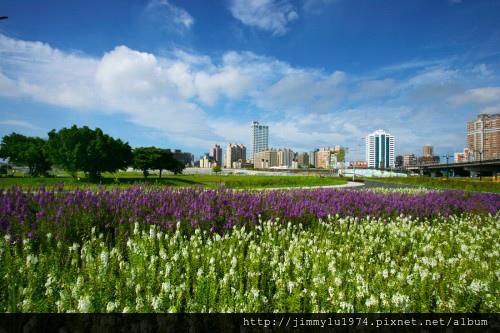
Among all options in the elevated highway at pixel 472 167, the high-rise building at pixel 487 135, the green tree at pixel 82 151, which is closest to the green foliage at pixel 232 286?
the green tree at pixel 82 151

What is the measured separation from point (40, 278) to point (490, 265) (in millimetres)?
7874

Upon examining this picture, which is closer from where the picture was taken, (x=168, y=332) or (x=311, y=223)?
(x=168, y=332)

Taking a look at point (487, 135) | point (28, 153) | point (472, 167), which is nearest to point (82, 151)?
point (28, 153)

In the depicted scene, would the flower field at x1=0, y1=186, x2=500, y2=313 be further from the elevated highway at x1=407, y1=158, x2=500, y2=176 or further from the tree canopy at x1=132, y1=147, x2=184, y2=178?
the elevated highway at x1=407, y1=158, x2=500, y2=176

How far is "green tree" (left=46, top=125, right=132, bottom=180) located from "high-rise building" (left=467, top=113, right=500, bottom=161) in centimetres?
14315

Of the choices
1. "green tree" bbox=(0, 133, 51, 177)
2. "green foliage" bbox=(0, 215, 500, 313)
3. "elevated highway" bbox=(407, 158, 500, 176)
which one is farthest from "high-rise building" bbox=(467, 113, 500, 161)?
"green tree" bbox=(0, 133, 51, 177)

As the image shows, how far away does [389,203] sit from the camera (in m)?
11.7

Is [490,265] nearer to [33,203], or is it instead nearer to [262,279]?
[262,279]

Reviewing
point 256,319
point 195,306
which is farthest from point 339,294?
point 195,306

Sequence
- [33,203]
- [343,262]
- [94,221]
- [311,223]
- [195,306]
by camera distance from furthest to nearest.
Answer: [311,223] < [33,203] < [94,221] < [343,262] < [195,306]

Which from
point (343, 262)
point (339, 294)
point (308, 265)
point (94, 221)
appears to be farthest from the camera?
point (94, 221)

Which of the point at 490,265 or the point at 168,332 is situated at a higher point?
the point at 168,332

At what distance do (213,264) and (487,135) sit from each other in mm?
163472

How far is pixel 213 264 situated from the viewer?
458cm
